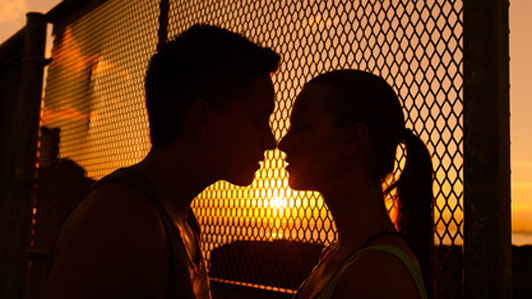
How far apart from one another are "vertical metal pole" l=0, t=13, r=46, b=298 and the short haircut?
113 inches

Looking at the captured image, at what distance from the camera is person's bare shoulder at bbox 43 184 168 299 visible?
1.12 metres

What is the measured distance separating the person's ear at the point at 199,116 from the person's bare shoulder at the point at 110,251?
0.41 m

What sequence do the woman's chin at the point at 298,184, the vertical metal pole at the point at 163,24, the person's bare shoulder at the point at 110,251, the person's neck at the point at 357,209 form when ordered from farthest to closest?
the vertical metal pole at the point at 163,24 < the woman's chin at the point at 298,184 < the person's neck at the point at 357,209 < the person's bare shoulder at the point at 110,251

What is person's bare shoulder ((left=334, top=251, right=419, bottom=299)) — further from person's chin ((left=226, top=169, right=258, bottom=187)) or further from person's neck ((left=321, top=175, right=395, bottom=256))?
person's chin ((left=226, top=169, right=258, bottom=187))

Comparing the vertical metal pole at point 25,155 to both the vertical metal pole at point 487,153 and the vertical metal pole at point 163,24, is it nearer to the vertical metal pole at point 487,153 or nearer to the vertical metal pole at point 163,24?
the vertical metal pole at point 163,24

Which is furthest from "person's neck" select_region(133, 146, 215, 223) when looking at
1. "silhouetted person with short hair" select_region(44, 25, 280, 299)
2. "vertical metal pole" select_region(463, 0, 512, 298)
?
"vertical metal pole" select_region(463, 0, 512, 298)

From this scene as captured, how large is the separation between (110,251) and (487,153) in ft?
3.55

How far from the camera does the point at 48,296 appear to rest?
1124 mm

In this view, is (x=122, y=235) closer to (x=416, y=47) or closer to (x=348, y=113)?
(x=348, y=113)

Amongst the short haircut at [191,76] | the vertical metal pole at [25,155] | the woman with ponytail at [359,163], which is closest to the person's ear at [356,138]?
the woman with ponytail at [359,163]

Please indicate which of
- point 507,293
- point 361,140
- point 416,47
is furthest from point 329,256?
point 416,47

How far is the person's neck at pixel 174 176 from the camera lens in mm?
1519

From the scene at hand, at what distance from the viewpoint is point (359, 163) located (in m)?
1.52

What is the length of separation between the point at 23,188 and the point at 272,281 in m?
2.84
